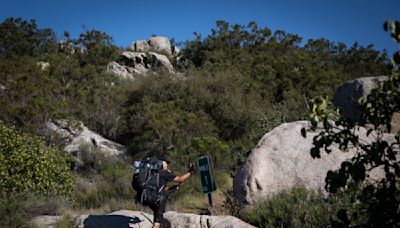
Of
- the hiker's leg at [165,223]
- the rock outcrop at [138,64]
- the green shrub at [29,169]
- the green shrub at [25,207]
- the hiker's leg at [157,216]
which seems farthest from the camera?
the rock outcrop at [138,64]

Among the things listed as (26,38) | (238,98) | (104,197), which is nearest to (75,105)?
(238,98)

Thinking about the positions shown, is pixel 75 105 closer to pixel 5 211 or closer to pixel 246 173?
pixel 5 211

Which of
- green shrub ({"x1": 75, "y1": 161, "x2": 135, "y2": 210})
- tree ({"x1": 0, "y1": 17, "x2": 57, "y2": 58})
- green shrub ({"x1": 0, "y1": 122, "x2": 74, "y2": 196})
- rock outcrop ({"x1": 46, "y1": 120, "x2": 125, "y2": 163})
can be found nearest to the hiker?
green shrub ({"x1": 75, "y1": 161, "x2": 135, "y2": 210})

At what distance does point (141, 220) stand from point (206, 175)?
1633 millimetres

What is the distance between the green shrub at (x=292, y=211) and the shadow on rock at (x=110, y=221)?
7.82 ft

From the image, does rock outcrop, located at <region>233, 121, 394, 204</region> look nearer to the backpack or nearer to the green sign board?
the green sign board

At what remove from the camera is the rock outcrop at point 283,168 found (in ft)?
26.3

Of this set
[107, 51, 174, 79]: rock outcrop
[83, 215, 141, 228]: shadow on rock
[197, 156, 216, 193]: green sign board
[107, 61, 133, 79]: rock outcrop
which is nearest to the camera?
[83, 215, 141, 228]: shadow on rock

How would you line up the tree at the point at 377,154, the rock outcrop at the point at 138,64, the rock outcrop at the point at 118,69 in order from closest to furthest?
the tree at the point at 377,154 → the rock outcrop at the point at 118,69 → the rock outcrop at the point at 138,64

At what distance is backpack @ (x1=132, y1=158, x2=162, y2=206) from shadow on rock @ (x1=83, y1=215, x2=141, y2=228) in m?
1.31

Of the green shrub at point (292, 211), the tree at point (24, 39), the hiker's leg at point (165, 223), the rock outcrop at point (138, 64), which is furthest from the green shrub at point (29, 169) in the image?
the tree at point (24, 39)

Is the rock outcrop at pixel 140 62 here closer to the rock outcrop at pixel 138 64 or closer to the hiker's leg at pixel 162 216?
the rock outcrop at pixel 138 64

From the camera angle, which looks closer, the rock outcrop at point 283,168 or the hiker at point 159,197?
the hiker at point 159,197

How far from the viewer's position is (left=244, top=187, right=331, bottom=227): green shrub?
6730 millimetres
